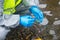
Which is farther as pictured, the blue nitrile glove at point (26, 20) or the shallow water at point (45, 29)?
the shallow water at point (45, 29)

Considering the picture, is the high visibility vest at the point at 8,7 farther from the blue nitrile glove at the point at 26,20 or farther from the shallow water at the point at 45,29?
the shallow water at the point at 45,29

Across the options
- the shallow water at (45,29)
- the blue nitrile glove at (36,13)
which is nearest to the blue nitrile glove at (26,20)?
the blue nitrile glove at (36,13)

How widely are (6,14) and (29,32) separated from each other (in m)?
0.46

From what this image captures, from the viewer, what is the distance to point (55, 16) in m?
3.23

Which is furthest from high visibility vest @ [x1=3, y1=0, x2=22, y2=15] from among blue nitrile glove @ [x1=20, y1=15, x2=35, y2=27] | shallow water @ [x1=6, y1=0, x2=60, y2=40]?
shallow water @ [x1=6, y1=0, x2=60, y2=40]

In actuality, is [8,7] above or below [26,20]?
above

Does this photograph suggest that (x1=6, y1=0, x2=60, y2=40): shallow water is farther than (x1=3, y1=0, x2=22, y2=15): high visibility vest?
Yes

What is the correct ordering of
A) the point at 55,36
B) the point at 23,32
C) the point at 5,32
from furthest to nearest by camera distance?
the point at 55,36
the point at 23,32
the point at 5,32

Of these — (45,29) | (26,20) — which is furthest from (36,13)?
(45,29)

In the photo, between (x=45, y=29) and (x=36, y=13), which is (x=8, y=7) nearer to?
(x=36, y=13)

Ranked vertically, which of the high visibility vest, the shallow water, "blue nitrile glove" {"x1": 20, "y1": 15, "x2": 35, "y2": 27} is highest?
the high visibility vest

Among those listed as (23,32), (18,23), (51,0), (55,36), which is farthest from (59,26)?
(18,23)

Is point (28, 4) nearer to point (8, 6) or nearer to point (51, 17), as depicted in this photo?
point (8, 6)

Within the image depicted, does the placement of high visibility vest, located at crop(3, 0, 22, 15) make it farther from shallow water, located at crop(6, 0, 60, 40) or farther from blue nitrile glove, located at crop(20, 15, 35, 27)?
shallow water, located at crop(6, 0, 60, 40)
